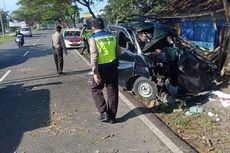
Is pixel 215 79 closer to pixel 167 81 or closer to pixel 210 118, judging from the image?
pixel 167 81

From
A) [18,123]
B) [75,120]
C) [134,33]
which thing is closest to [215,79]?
[134,33]

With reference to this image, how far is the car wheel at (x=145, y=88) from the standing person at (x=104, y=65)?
2039 millimetres

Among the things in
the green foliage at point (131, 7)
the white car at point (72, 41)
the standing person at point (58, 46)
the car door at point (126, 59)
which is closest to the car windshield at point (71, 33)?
the white car at point (72, 41)

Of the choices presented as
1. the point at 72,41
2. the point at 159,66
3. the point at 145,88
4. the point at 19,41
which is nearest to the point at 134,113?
the point at 145,88

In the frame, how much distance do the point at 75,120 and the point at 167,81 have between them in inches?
99.4

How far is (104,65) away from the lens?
23.9 feet

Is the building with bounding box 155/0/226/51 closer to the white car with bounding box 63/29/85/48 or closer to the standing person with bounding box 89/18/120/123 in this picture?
the standing person with bounding box 89/18/120/123

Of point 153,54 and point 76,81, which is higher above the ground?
point 153,54

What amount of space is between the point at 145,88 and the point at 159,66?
644 millimetres

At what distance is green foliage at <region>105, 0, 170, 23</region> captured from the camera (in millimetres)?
26984

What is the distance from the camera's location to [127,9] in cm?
2730

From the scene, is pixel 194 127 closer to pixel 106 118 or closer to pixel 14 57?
pixel 106 118

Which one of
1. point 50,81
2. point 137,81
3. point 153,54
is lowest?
point 50,81

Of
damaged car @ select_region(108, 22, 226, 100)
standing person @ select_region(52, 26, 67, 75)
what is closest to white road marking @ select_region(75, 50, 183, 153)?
damaged car @ select_region(108, 22, 226, 100)
